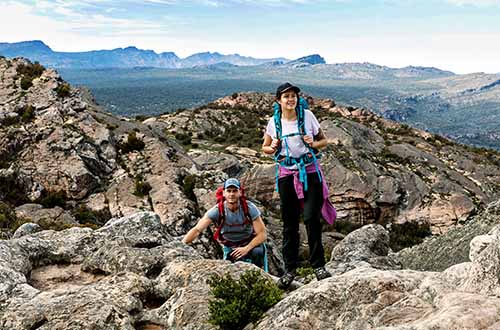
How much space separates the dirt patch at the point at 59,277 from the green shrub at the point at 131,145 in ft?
78.4

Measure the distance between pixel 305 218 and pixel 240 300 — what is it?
2.02 meters

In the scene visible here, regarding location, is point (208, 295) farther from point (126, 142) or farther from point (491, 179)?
point (491, 179)

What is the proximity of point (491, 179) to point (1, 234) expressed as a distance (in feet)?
191

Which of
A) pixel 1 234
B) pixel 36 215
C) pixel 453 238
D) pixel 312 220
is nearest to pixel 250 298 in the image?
pixel 312 220

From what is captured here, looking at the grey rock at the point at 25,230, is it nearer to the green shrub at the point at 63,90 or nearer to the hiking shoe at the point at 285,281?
the hiking shoe at the point at 285,281

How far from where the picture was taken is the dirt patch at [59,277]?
10.3 m

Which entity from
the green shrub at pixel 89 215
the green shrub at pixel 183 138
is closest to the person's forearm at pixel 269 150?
the green shrub at pixel 89 215

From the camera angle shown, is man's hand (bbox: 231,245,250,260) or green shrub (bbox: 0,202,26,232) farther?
green shrub (bbox: 0,202,26,232)

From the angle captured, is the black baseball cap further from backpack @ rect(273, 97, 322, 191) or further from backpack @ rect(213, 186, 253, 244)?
backpack @ rect(213, 186, 253, 244)

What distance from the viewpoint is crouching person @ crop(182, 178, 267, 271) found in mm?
9891

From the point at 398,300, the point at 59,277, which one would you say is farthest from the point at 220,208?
the point at 398,300

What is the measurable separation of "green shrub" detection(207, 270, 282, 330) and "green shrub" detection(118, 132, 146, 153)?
94.7 ft

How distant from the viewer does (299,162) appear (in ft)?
27.2

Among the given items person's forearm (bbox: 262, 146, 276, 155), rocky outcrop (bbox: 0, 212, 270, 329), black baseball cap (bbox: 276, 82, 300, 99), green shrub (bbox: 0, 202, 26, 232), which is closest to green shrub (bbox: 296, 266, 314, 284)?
rocky outcrop (bbox: 0, 212, 270, 329)
